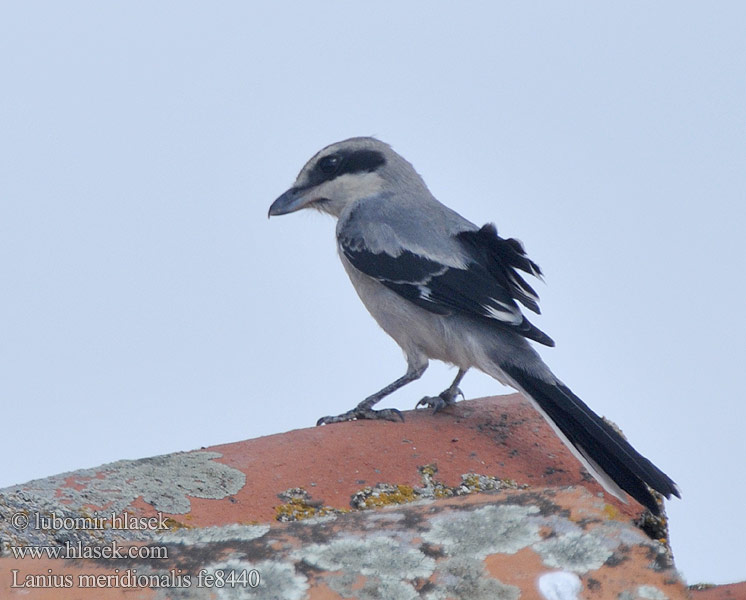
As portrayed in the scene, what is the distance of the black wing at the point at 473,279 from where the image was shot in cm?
391

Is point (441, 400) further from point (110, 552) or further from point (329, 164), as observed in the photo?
point (110, 552)

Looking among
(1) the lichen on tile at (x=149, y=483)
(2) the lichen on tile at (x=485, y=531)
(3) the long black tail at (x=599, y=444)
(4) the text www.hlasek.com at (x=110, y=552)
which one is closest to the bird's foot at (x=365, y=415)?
(3) the long black tail at (x=599, y=444)

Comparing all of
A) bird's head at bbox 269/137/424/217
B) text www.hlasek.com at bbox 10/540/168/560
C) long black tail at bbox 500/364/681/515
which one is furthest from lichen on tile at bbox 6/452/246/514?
bird's head at bbox 269/137/424/217

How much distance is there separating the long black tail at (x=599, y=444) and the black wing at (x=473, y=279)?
0.37 m

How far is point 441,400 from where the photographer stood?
3.76 meters

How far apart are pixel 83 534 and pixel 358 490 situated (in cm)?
78

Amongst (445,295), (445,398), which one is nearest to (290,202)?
(445,295)

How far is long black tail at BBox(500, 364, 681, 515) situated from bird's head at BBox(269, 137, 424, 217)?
150cm

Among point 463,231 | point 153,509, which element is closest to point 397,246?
point 463,231

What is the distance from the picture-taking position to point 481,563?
1709mm

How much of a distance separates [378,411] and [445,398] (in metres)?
0.33

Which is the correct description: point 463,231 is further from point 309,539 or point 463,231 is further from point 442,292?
point 309,539

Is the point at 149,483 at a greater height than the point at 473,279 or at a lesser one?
lesser

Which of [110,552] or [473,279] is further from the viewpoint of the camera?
[473,279]
